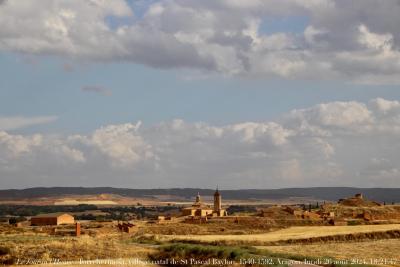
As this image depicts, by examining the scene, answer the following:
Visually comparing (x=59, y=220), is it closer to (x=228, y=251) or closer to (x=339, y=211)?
(x=339, y=211)

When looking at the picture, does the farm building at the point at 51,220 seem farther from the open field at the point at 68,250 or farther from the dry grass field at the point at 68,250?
the open field at the point at 68,250

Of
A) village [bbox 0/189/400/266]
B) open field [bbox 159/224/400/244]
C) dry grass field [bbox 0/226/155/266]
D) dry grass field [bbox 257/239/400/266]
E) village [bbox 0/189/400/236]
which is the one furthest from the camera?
village [bbox 0/189/400/236]

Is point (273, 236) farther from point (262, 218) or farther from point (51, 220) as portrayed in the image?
point (51, 220)

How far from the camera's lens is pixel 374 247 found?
185 feet

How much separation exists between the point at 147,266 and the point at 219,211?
62.7m

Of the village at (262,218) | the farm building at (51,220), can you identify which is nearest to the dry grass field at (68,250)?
the village at (262,218)

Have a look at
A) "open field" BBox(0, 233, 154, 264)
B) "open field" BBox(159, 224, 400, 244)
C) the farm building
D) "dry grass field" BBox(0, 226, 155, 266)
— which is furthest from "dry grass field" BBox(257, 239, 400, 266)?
the farm building

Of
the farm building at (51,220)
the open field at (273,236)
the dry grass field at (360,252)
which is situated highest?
the farm building at (51,220)

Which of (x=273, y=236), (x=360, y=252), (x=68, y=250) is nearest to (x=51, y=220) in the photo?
(x=273, y=236)

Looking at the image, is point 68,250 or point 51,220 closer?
point 68,250

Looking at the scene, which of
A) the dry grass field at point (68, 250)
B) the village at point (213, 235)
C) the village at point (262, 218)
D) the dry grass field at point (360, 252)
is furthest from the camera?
the village at point (262, 218)

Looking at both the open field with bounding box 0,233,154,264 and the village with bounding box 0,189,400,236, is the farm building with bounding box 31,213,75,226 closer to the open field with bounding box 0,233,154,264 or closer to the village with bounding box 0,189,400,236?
the village with bounding box 0,189,400,236

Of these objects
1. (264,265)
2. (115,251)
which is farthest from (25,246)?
(264,265)

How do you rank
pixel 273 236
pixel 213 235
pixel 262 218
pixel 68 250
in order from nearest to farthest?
pixel 68 250 < pixel 273 236 < pixel 213 235 < pixel 262 218
